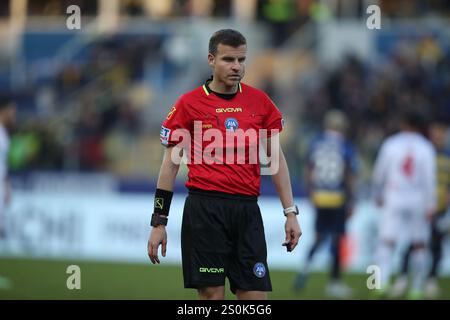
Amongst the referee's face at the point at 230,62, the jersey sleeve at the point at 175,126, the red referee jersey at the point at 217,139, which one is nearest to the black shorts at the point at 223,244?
the red referee jersey at the point at 217,139

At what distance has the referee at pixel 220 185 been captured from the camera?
7211 mm

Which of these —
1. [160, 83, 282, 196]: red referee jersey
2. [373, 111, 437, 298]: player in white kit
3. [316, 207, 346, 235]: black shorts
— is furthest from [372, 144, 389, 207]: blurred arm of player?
[160, 83, 282, 196]: red referee jersey

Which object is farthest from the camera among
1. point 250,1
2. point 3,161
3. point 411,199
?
point 250,1

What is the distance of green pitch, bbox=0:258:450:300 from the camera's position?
12.8 metres

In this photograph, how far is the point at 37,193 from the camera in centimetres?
1992

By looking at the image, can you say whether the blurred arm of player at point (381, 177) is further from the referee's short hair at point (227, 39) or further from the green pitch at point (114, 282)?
the referee's short hair at point (227, 39)

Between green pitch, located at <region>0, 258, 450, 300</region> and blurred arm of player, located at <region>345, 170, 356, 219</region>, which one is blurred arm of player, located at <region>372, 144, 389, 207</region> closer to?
blurred arm of player, located at <region>345, 170, 356, 219</region>

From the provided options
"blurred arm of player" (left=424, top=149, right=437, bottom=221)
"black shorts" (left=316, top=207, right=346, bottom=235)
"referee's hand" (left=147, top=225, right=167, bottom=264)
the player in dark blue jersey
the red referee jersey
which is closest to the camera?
"referee's hand" (left=147, top=225, right=167, bottom=264)

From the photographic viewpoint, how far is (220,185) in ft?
23.8

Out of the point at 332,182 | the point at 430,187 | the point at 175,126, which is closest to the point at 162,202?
the point at 175,126

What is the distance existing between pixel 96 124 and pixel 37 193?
248cm
